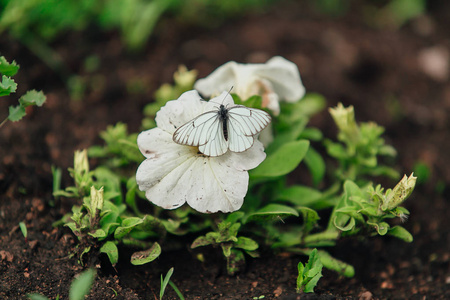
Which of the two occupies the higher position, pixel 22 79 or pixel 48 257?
pixel 22 79

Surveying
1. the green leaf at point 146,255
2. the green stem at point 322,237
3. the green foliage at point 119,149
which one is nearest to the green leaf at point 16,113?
the green foliage at point 119,149

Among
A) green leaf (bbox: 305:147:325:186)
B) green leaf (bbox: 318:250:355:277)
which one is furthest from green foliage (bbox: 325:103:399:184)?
green leaf (bbox: 318:250:355:277)

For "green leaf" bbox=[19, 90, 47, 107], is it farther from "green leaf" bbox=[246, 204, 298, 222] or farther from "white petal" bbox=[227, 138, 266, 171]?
"green leaf" bbox=[246, 204, 298, 222]

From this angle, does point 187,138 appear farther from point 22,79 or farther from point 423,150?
point 423,150

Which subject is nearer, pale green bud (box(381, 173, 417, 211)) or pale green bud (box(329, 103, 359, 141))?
pale green bud (box(381, 173, 417, 211))

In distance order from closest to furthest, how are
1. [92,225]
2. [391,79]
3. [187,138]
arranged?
[187,138], [92,225], [391,79]

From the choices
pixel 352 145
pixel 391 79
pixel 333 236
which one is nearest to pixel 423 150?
pixel 391 79
